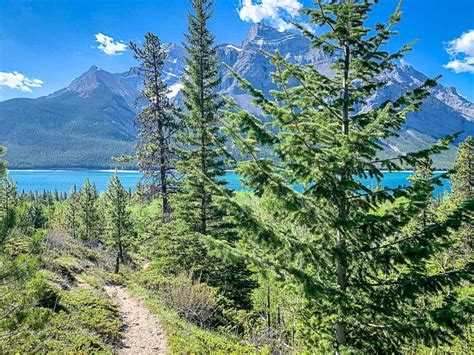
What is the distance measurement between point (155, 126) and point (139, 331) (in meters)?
14.8

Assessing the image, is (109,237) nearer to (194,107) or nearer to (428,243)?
(194,107)

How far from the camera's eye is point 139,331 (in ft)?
37.4

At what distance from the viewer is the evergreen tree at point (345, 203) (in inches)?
192

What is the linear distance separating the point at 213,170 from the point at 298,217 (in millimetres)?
10581

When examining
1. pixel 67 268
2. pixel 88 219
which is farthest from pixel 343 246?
pixel 88 219

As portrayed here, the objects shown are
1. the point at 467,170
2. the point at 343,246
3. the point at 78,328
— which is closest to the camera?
the point at 343,246

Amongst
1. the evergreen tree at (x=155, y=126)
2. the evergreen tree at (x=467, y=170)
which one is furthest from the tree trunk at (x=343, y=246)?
the evergreen tree at (x=467, y=170)

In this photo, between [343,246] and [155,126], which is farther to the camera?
[155,126]

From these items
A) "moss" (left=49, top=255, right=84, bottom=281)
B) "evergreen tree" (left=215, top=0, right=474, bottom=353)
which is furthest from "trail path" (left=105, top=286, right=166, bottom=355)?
"evergreen tree" (left=215, top=0, right=474, bottom=353)

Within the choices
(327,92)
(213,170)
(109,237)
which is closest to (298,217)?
(327,92)

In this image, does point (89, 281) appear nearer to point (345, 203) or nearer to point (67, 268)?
point (67, 268)

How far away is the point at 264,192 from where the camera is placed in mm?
5461

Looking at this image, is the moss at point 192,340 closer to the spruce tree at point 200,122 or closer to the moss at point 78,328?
the moss at point 78,328

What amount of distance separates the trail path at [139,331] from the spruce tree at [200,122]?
13.9 feet
